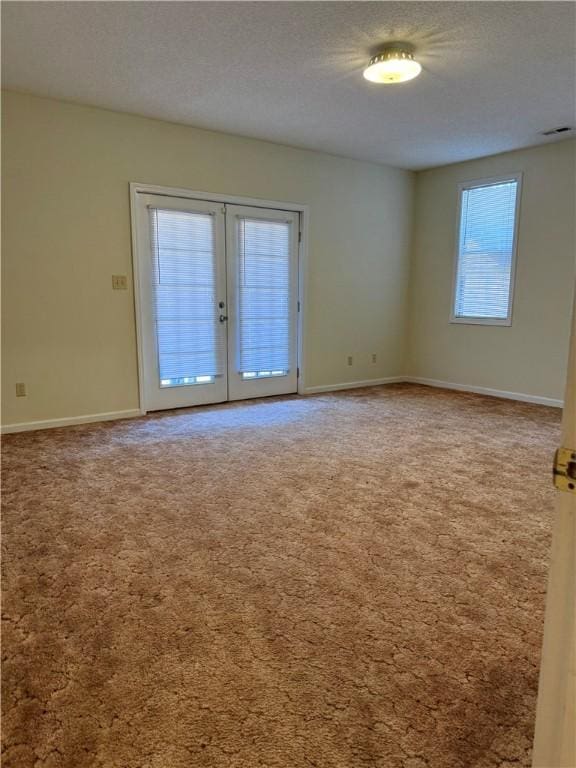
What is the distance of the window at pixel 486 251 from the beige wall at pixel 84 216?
1820mm

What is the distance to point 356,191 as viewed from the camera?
232 inches

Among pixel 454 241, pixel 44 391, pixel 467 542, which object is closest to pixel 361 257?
pixel 454 241

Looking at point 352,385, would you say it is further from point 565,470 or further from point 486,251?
point 565,470

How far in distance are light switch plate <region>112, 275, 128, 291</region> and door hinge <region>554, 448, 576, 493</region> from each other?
434 centimetres

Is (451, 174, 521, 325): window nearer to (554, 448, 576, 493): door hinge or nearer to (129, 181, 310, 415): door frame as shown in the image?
(129, 181, 310, 415): door frame

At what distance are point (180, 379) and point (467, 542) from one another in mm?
3384

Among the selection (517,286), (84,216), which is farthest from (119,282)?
(517,286)

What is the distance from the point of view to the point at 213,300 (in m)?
5.02

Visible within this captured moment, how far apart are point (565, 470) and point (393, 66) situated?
3273 mm

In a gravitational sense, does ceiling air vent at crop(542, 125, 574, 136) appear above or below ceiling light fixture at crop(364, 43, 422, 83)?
above

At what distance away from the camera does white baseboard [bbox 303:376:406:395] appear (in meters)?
5.90

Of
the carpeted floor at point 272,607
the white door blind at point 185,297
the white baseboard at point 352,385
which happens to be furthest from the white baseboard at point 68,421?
the white baseboard at point 352,385

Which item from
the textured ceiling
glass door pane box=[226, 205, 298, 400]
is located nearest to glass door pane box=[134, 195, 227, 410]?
glass door pane box=[226, 205, 298, 400]

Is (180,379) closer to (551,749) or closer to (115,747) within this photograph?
(115,747)
